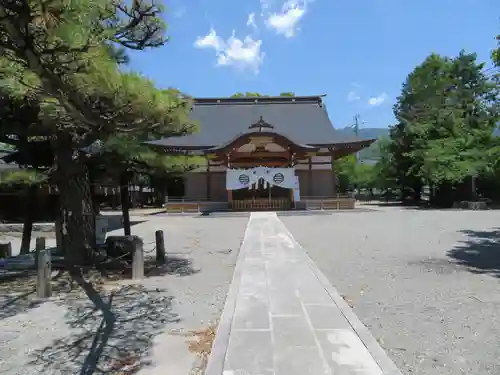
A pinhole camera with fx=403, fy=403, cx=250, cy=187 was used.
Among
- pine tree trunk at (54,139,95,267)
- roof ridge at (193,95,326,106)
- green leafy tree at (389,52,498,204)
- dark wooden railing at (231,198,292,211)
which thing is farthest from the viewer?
roof ridge at (193,95,326,106)

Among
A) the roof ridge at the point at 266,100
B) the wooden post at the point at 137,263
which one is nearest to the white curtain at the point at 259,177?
the roof ridge at the point at 266,100

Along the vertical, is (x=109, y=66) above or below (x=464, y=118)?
below

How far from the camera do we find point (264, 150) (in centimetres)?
2352

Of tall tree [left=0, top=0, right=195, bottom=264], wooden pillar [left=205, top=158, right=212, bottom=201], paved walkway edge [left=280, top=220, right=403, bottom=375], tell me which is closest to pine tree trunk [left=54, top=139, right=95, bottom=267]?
tall tree [left=0, top=0, right=195, bottom=264]

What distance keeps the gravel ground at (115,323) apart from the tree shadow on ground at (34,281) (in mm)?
15

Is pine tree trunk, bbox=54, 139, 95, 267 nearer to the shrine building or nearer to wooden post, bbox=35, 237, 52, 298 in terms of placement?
wooden post, bbox=35, 237, 52, 298

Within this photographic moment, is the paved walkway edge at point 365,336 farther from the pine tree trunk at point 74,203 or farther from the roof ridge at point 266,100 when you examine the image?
the roof ridge at point 266,100

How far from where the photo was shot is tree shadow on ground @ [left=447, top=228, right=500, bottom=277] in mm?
6801

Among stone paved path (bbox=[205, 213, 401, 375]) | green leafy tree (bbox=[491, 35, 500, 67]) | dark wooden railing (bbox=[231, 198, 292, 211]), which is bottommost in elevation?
stone paved path (bbox=[205, 213, 401, 375])

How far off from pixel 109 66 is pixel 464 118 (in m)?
28.1

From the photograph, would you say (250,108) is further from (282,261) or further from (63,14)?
(63,14)

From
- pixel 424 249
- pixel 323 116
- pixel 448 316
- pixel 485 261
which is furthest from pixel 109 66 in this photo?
pixel 323 116

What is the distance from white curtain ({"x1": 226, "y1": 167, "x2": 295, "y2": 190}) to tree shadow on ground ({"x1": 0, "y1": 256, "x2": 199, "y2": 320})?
13960 millimetres

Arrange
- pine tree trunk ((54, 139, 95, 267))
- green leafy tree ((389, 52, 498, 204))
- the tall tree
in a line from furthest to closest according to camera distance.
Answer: green leafy tree ((389, 52, 498, 204)) → pine tree trunk ((54, 139, 95, 267)) → the tall tree
